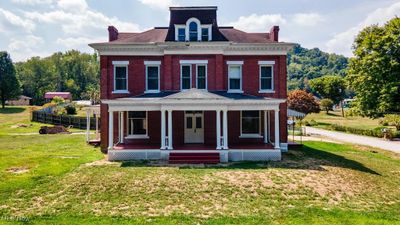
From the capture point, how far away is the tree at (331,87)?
7781 cm

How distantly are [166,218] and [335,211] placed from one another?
597cm

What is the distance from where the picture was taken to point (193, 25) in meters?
22.0

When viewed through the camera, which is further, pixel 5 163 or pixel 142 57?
pixel 142 57

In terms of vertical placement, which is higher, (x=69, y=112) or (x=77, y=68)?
(x=77, y=68)

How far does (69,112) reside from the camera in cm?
5347

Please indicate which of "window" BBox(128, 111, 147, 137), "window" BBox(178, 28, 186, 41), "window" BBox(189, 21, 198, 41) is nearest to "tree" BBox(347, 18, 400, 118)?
"window" BBox(189, 21, 198, 41)

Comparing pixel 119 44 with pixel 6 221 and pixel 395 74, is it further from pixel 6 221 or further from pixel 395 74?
pixel 395 74

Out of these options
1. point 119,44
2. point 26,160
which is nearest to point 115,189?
point 26,160

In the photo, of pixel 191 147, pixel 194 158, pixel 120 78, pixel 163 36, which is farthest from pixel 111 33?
pixel 194 158

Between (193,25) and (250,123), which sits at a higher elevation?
(193,25)

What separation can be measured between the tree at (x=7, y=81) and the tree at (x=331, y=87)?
76225mm

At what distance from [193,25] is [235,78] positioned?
4.87 metres

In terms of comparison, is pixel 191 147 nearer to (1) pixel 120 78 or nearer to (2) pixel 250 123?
(2) pixel 250 123

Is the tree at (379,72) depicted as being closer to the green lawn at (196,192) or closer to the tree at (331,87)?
the green lawn at (196,192)
